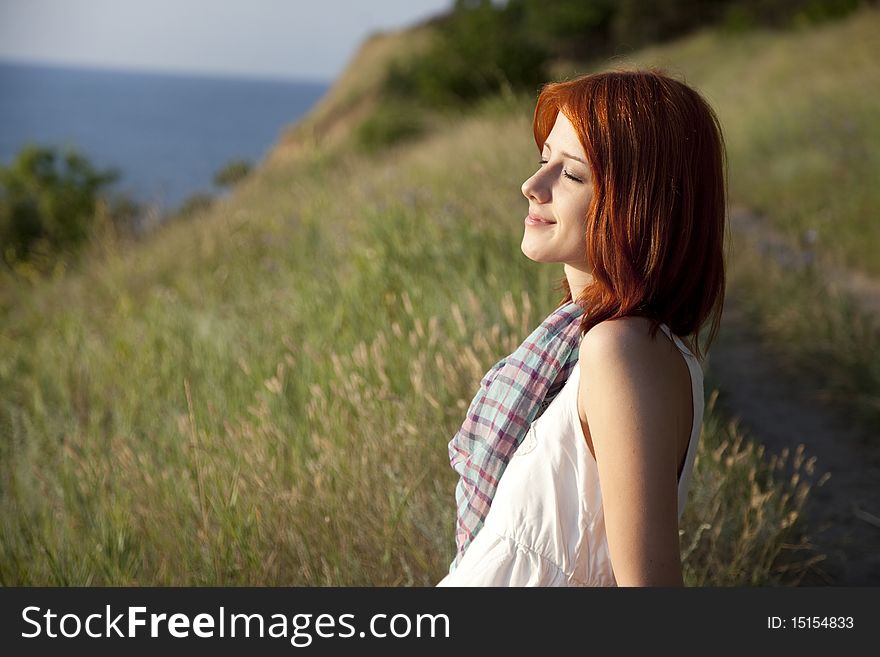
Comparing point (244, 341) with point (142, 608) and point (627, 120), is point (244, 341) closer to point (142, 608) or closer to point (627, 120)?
point (142, 608)

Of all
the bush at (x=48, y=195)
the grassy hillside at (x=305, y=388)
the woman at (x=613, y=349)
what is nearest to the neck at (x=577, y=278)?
the woman at (x=613, y=349)

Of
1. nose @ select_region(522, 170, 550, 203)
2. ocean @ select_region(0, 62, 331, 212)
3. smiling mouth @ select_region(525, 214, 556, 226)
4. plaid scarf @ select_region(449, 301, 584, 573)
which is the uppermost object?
ocean @ select_region(0, 62, 331, 212)

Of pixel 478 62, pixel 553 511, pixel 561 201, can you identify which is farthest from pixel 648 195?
pixel 478 62

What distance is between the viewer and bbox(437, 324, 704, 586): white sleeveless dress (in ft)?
4.76

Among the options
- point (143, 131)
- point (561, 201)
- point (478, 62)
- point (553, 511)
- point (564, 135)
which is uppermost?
point (143, 131)

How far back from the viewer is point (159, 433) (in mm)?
3844

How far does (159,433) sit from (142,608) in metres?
2.19

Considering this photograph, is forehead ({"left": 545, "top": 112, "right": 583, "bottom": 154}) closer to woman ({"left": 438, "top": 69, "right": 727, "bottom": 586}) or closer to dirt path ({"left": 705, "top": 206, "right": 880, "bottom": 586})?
woman ({"left": 438, "top": 69, "right": 727, "bottom": 586})

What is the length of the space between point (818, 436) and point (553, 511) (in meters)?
3.17

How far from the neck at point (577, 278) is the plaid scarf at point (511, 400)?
0.03 metres

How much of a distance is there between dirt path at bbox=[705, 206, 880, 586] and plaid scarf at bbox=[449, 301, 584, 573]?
6.17 ft

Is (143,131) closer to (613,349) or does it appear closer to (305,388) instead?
(305,388)

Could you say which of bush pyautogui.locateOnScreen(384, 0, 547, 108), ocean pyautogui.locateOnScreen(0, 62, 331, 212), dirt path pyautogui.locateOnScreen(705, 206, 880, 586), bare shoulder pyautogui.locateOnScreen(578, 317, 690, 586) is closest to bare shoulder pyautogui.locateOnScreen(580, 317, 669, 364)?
bare shoulder pyautogui.locateOnScreen(578, 317, 690, 586)

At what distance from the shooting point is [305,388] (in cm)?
344
